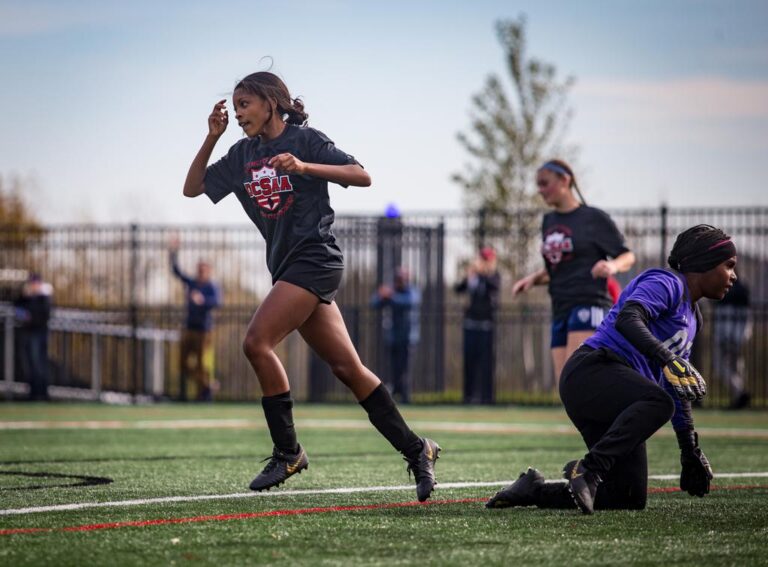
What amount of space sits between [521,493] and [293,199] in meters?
1.83

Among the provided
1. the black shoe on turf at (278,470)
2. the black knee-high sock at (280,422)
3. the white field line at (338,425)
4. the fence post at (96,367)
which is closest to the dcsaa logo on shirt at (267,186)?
the black knee-high sock at (280,422)

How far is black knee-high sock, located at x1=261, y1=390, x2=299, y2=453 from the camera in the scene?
6.27 metres

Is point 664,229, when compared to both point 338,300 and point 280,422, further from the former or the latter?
point 280,422

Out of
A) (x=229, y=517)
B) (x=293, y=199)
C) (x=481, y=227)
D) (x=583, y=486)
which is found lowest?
(x=229, y=517)

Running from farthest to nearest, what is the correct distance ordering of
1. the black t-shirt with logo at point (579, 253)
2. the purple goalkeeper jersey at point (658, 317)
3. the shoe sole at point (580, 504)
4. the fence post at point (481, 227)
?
the fence post at point (481, 227) → the black t-shirt with logo at point (579, 253) → the purple goalkeeper jersey at point (658, 317) → the shoe sole at point (580, 504)

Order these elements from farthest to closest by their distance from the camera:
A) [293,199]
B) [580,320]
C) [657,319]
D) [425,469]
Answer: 1. [580,320]
2. [293,199]
3. [425,469]
4. [657,319]

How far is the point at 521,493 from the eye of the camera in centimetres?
588

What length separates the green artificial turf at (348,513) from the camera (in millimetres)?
4500

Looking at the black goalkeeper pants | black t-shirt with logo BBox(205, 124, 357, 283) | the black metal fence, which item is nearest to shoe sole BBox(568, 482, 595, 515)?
the black goalkeeper pants

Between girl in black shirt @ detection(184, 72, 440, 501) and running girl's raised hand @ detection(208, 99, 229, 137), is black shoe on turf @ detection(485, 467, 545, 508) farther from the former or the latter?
running girl's raised hand @ detection(208, 99, 229, 137)

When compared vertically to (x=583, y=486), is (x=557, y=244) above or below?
above

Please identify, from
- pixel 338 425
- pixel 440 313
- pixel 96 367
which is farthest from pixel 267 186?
pixel 96 367

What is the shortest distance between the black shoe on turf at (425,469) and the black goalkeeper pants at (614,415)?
735mm

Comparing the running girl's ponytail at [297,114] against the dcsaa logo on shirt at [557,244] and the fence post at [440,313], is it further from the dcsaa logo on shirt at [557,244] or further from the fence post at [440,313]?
the fence post at [440,313]
